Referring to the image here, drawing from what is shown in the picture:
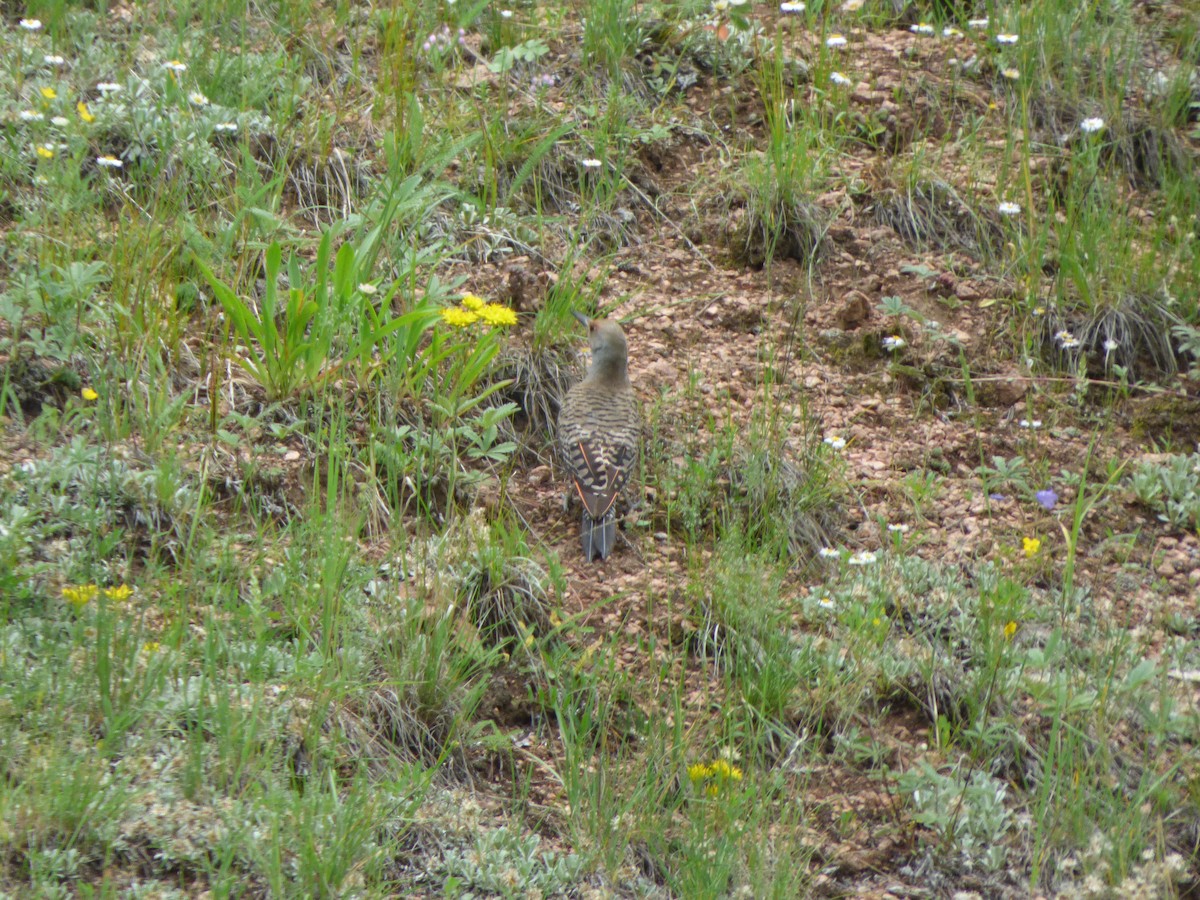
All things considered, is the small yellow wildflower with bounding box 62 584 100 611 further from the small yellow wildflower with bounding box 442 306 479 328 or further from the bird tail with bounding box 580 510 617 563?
the bird tail with bounding box 580 510 617 563

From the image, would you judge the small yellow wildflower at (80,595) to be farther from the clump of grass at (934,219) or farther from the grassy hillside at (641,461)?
the clump of grass at (934,219)

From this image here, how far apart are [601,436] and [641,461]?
381 mm

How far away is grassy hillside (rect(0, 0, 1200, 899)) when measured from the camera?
323cm

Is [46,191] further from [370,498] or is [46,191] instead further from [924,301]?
[924,301]

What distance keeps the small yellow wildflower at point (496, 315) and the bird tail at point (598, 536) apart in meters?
0.75

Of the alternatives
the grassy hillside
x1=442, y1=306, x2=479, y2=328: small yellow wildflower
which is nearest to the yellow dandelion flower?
the grassy hillside

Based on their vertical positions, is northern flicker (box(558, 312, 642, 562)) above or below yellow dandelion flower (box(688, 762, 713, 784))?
above

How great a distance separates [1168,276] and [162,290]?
4203 mm

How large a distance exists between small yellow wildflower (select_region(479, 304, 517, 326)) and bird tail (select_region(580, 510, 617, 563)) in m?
0.75

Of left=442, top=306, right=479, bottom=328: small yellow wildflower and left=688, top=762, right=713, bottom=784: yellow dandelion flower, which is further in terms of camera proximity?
left=442, top=306, right=479, bottom=328: small yellow wildflower

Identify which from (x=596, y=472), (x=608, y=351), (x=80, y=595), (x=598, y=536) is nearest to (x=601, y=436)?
(x=596, y=472)

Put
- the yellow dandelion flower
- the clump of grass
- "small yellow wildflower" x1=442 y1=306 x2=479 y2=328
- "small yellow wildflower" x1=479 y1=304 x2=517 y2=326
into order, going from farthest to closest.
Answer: the clump of grass, "small yellow wildflower" x1=479 y1=304 x2=517 y2=326, "small yellow wildflower" x1=442 y1=306 x2=479 y2=328, the yellow dandelion flower

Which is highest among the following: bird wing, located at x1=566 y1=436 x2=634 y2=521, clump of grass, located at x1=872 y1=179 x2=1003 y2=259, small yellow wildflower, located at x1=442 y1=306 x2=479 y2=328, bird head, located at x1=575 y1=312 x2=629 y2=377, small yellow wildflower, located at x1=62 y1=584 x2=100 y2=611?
clump of grass, located at x1=872 y1=179 x2=1003 y2=259

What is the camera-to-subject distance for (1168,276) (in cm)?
565
